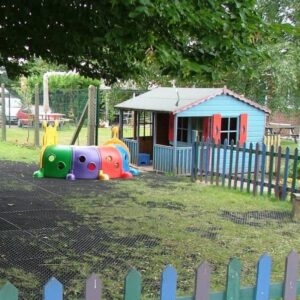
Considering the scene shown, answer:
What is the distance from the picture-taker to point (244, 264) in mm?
5367

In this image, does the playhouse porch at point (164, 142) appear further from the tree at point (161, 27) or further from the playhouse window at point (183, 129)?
the tree at point (161, 27)

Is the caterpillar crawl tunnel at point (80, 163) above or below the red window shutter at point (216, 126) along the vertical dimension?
below

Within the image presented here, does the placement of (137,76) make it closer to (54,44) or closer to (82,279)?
(54,44)

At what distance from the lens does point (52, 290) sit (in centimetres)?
220

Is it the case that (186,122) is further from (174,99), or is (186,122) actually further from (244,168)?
(244,168)

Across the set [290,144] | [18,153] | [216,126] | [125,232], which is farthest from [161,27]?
[290,144]

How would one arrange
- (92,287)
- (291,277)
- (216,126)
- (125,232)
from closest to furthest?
1. (92,287)
2. (291,277)
3. (125,232)
4. (216,126)

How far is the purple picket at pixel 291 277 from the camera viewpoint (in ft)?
9.50

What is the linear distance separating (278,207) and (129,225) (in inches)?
120

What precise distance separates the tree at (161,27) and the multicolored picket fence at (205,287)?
4.98 feet

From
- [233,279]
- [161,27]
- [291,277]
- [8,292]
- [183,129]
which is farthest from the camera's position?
[183,129]

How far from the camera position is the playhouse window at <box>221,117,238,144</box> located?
1405cm

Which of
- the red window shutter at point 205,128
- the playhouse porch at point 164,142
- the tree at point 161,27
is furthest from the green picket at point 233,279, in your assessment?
the red window shutter at point 205,128

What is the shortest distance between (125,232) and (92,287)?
437 cm
